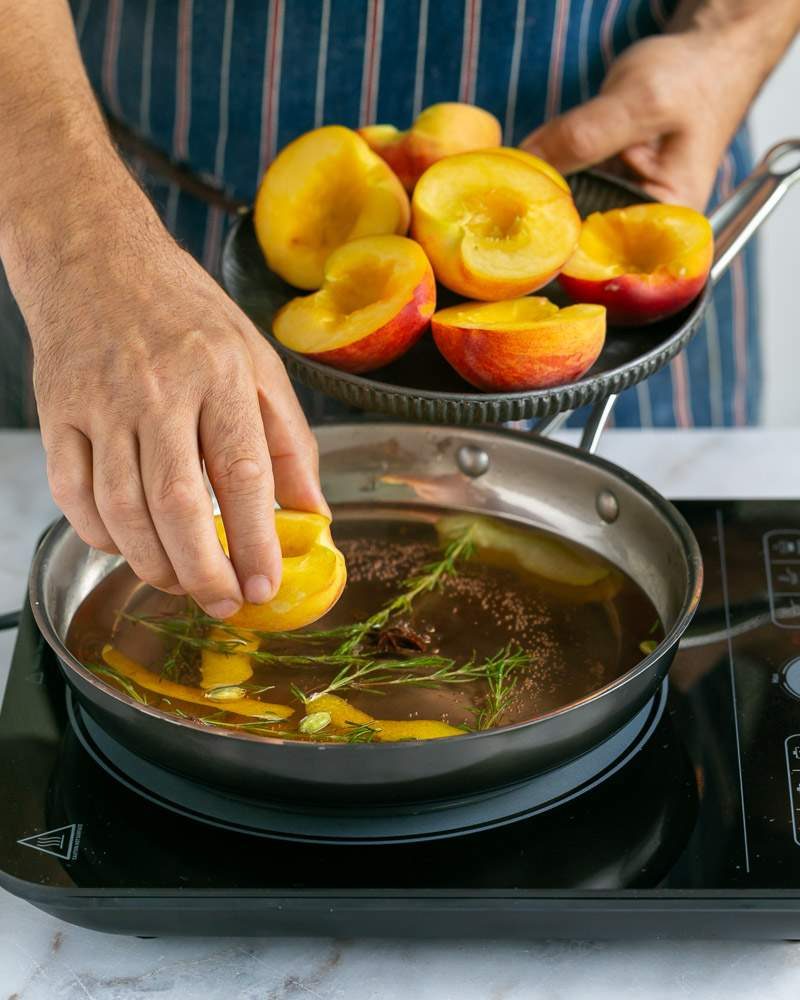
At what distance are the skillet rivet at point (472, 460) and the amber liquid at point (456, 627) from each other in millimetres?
83

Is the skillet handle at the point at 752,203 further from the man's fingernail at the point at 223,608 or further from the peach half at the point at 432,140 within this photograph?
the man's fingernail at the point at 223,608

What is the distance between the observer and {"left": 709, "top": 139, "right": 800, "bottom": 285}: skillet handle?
43.8 inches

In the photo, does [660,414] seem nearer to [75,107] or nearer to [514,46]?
[514,46]

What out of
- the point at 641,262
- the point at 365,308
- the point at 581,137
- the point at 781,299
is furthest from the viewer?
the point at 781,299

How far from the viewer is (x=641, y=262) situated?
3.48 feet

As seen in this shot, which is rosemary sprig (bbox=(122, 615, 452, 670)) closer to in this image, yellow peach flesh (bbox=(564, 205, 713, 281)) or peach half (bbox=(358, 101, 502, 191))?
yellow peach flesh (bbox=(564, 205, 713, 281))

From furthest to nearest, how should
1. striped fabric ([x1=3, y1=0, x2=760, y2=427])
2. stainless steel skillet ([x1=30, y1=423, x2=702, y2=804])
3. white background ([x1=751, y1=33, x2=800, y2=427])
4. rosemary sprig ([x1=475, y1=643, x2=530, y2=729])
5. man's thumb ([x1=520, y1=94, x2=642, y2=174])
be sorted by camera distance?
white background ([x1=751, y1=33, x2=800, y2=427])
striped fabric ([x1=3, y1=0, x2=760, y2=427])
man's thumb ([x1=520, y1=94, x2=642, y2=174])
rosemary sprig ([x1=475, y1=643, x2=530, y2=729])
stainless steel skillet ([x1=30, y1=423, x2=702, y2=804])

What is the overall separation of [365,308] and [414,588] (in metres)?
0.21

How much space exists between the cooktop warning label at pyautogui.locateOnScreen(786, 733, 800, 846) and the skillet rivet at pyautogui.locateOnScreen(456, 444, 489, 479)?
1.19 feet

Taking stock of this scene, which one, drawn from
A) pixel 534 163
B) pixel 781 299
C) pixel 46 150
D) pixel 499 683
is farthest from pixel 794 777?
pixel 781 299

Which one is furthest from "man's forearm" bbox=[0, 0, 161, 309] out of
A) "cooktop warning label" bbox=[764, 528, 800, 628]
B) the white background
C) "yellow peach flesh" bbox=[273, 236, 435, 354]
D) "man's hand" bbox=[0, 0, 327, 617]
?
the white background

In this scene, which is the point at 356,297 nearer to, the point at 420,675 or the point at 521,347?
the point at 521,347

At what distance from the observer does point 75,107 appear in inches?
36.3

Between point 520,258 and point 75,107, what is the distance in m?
0.34
